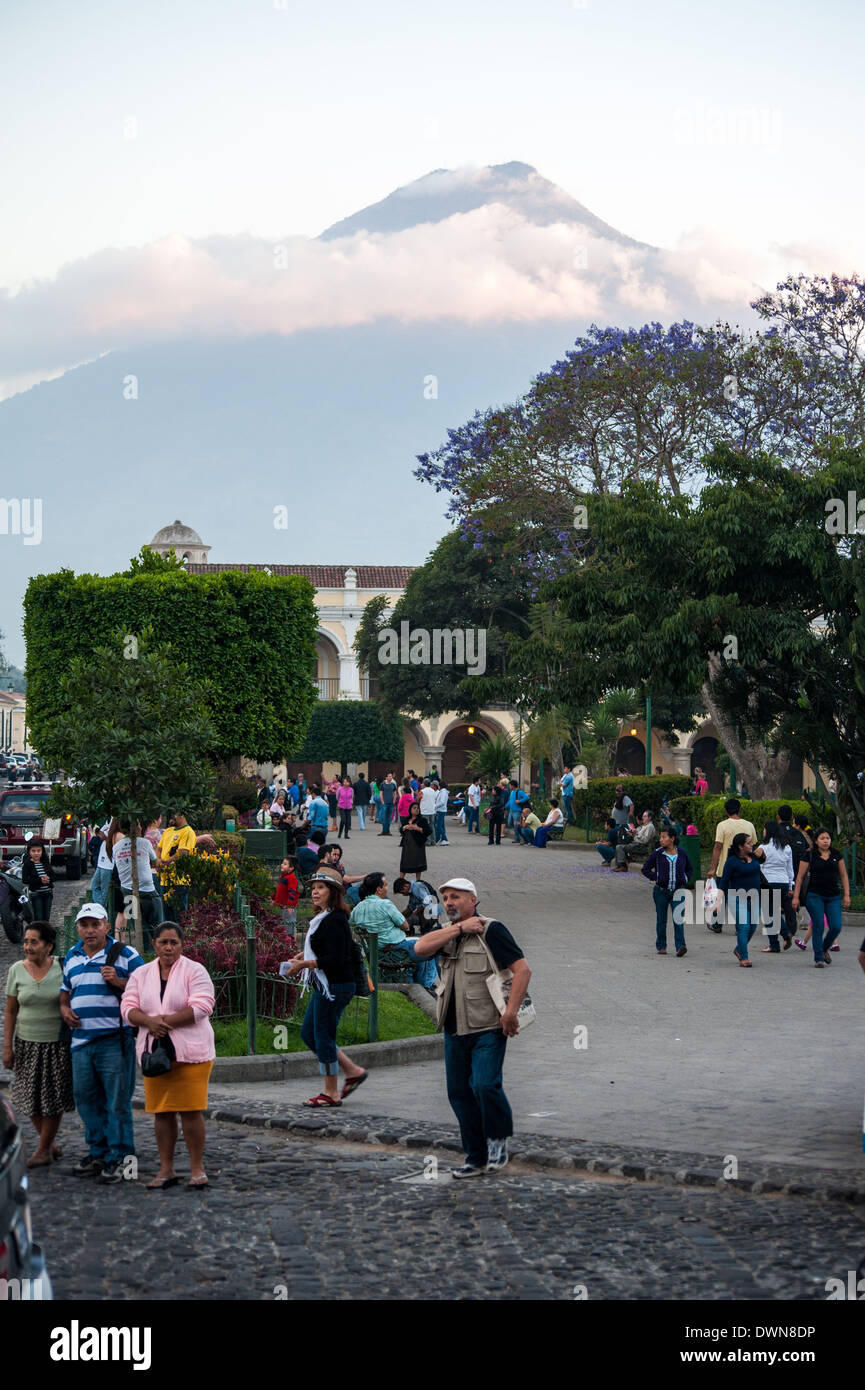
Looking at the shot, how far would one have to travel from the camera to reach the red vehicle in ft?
90.5

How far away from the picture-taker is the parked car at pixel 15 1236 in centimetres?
441

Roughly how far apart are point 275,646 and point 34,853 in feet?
48.5

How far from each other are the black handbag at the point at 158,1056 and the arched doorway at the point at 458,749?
201 ft

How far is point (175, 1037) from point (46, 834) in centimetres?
2097

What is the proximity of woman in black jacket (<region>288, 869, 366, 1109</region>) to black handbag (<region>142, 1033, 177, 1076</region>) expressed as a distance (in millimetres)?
2181

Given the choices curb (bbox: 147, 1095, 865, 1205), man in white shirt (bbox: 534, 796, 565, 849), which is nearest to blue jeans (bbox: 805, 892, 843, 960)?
curb (bbox: 147, 1095, 865, 1205)

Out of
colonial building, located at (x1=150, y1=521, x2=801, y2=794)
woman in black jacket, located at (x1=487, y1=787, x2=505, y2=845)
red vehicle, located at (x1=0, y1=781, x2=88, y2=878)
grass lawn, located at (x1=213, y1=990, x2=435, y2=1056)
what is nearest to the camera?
grass lawn, located at (x1=213, y1=990, x2=435, y2=1056)

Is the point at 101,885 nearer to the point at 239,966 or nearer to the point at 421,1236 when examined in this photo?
the point at 239,966

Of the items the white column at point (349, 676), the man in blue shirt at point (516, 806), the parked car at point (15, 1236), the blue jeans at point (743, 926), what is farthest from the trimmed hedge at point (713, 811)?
the white column at point (349, 676)

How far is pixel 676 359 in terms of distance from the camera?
95.8 feet

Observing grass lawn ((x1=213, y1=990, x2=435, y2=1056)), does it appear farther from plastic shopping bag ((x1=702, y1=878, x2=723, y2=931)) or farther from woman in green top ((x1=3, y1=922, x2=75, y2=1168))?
plastic shopping bag ((x1=702, y1=878, x2=723, y2=931))

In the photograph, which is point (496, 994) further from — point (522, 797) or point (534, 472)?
point (522, 797)
